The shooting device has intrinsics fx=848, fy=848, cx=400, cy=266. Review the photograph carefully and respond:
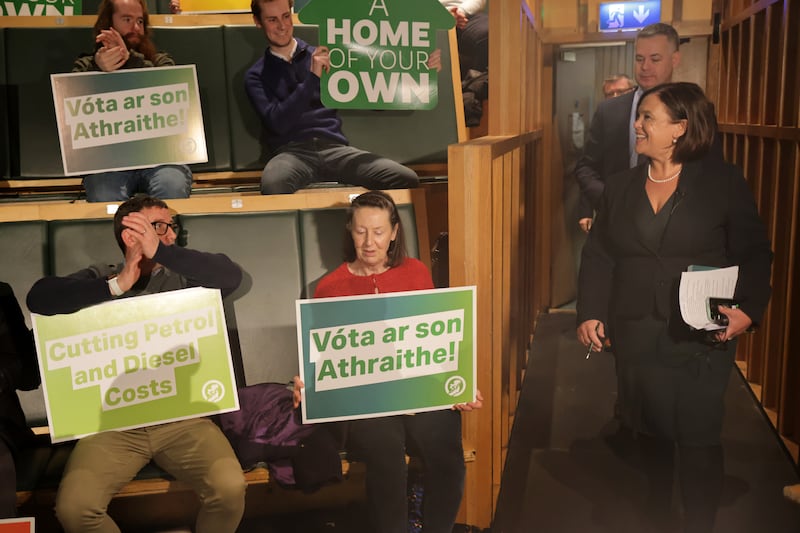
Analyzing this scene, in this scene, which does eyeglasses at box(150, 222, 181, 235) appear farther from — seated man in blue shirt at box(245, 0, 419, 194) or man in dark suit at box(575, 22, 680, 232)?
man in dark suit at box(575, 22, 680, 232)

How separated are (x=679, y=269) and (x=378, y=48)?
105cm

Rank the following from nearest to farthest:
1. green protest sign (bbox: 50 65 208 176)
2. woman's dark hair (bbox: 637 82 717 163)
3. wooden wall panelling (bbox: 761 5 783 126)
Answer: woman's dark hair (bbox: 637 82 717 163) → green protest sign (bbox: 50 65 208 176) → wooden wall panelling (bbox: 761 5 783 126)

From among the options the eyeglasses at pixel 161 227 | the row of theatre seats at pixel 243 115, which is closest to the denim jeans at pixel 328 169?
the row of theatre seats at pixel 243 115

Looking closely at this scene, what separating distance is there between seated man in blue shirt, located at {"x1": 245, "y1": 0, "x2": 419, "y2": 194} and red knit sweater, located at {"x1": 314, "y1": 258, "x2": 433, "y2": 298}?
0.77 metres

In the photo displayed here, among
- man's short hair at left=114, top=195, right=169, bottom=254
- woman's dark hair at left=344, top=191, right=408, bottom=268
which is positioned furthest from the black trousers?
man's short hair at left=114, top=195, right=169, bottom=254

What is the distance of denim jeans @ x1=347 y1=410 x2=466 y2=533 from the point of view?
2.20 metres

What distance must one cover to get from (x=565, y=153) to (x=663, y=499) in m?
2.60

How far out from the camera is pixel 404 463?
2.24m

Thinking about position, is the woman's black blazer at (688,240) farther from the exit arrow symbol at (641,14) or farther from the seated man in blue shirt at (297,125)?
the exit arrow symbol at (641,14)

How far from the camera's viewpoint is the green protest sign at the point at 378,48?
2439 mm

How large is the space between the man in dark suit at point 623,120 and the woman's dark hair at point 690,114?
410 mm

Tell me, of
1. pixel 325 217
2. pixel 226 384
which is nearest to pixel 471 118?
pixel 325 217

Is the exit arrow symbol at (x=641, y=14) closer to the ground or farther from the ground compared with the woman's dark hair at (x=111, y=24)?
farther from the ground

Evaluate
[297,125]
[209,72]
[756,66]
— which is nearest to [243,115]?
[209,72]
